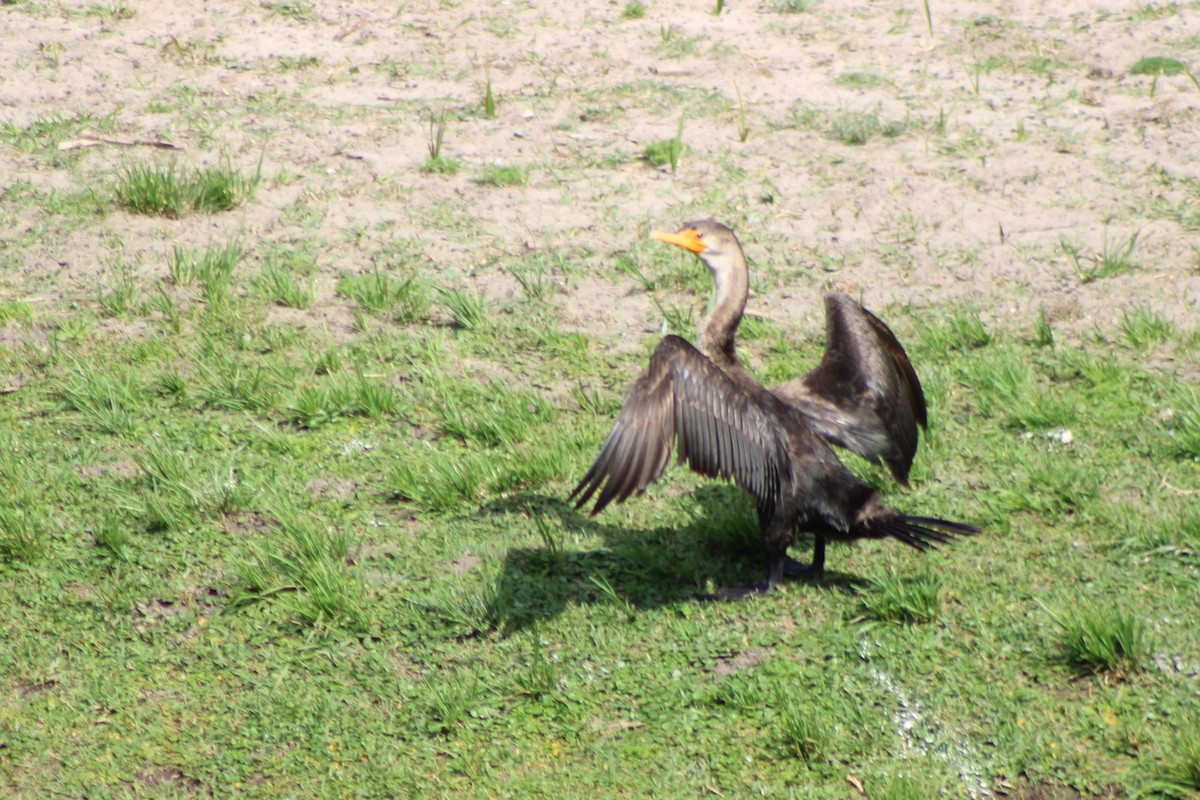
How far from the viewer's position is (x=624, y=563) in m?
5.23

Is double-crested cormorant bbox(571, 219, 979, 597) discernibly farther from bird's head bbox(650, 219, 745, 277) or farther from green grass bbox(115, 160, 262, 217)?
green grass bbox(115, 160, 262, 217)

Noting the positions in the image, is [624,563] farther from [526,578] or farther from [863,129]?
[863,129]

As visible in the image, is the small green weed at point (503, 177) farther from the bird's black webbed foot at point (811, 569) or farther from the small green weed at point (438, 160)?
the bird's black webbed foot at point (811, 569)

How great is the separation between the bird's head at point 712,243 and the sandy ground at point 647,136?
4.24ft

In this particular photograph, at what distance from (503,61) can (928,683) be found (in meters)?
6.08

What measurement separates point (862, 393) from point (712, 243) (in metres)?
0.92

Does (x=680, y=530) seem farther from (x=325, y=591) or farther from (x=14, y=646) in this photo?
(x=14, y=646)

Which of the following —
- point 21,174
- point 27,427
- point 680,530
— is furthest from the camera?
point 21,174

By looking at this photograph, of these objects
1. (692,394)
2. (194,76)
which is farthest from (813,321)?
(194,76)

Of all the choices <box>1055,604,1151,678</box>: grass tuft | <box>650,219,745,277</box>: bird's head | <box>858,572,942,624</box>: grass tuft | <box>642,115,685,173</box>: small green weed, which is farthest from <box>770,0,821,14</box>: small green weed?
<box>1055,604,1151,678</box>: grass tuft

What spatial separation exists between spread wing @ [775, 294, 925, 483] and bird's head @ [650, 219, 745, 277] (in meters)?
0.46

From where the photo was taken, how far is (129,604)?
4906 mm

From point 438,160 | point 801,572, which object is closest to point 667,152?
point 438,160

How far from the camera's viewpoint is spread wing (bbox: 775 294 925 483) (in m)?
5.24
